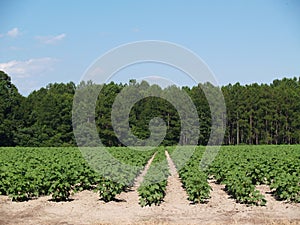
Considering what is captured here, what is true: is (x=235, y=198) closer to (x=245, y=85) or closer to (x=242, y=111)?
(x=242, y=111)

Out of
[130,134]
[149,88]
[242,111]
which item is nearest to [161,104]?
[149,88]

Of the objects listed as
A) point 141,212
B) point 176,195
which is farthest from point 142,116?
point 141,212

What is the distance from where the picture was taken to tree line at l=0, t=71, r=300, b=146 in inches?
2356

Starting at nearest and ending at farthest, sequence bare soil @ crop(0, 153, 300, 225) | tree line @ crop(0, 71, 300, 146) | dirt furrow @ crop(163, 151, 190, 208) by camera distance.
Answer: bare soil @ crop(0, 153, 300, 225) < dirt furrow @ crop(163, 151, 190, 208) < tree line @ crop(0, 71, 300, 146)

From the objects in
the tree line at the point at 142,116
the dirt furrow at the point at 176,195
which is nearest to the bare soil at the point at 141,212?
the dirt furrow at the point at 176,195

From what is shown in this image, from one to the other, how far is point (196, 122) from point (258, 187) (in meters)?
45.1

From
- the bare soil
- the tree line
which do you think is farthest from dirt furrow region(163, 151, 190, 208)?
the tree line

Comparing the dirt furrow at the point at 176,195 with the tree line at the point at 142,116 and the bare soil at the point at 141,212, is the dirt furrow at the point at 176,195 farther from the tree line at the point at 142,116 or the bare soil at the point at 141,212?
the tree line at the point at 142,116

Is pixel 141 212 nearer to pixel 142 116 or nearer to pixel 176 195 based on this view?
pixel 176 195

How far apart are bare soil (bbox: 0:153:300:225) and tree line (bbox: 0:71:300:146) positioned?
43.4 meters

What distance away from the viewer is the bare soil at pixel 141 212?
10.2m

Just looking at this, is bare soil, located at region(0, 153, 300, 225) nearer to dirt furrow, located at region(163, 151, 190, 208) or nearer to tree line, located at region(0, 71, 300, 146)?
dirt furrow, located at region(163, 151, 190, 208)

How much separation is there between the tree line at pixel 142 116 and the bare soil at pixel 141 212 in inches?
1709

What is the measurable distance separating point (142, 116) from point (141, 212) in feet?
167
